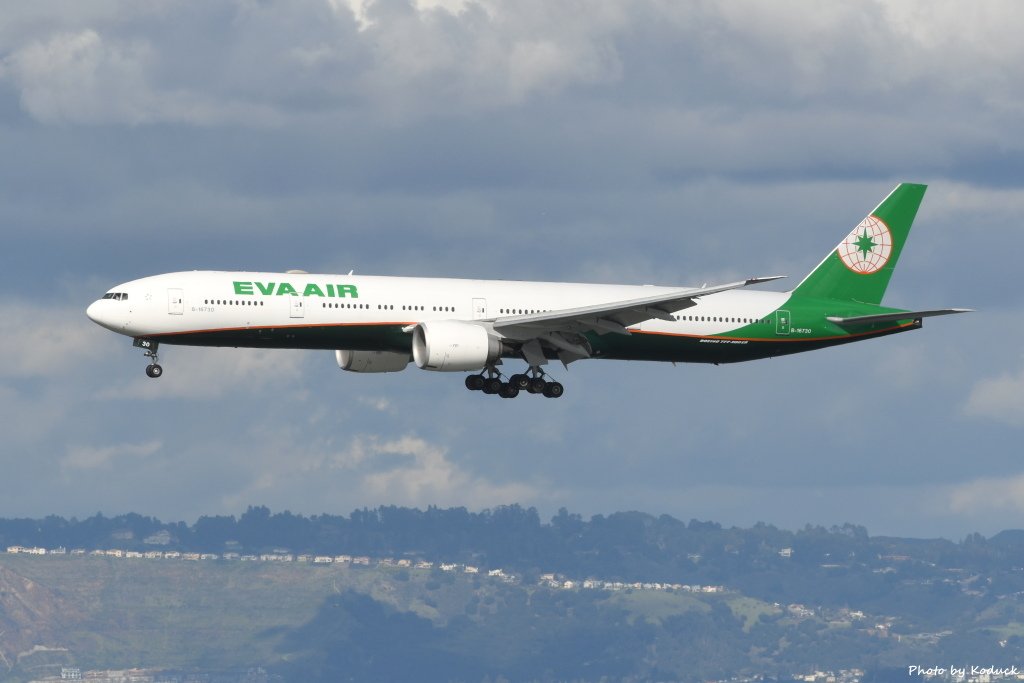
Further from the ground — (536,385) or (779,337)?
(779,337)

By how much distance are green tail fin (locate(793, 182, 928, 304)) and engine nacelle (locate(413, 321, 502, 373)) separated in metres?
18.5

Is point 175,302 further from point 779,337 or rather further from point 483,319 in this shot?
point 779,337

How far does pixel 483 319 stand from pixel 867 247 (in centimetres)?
2219

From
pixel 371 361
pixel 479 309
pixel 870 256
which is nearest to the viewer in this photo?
pixel 479 309

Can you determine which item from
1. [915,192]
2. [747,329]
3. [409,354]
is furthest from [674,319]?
[915,192]

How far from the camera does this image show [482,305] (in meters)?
78.9

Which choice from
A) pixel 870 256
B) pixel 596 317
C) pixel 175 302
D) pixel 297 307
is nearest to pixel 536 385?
pixel 596 317

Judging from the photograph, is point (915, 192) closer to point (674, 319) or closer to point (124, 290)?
point (674, 319)

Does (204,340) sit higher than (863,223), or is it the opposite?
(863,223)

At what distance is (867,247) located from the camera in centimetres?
9069

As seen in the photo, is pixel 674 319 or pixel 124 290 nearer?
pixel 124 290

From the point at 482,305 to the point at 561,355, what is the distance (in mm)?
4483

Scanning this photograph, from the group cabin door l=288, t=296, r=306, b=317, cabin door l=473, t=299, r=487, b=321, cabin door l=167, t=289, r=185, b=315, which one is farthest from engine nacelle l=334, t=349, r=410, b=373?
cabin door l=167, t=289, r=185, b=315

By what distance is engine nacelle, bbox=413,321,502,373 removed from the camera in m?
75.2
